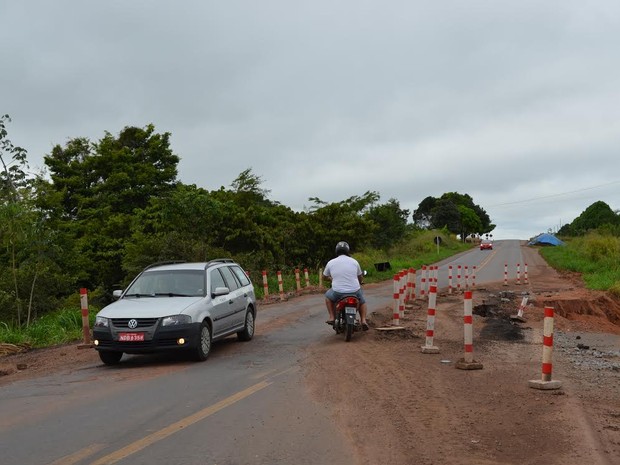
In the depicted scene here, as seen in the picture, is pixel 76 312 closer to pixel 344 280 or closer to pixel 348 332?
pixel 344 280

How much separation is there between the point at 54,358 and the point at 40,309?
11100mm

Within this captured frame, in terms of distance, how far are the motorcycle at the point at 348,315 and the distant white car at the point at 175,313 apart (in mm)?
1896

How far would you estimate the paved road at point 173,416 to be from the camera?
548 cm

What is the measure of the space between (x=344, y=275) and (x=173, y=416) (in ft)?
20.1

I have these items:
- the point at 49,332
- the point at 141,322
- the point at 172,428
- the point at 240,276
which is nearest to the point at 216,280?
the point at 240,276

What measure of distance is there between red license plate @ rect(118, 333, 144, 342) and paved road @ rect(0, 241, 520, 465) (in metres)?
0.48

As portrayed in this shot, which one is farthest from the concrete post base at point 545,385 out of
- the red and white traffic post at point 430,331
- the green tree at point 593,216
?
the green tree at point 593,216

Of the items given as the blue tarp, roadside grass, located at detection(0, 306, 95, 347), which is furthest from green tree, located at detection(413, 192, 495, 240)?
roadside grass, located at detection(0, 306, 95, 347)

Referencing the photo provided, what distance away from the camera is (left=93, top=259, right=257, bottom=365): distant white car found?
10031 mm

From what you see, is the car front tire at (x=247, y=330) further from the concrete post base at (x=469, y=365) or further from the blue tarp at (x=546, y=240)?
the blue tarp at (x=546, y=240)

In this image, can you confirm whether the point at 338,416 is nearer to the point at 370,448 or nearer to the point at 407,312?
the point at 370,448

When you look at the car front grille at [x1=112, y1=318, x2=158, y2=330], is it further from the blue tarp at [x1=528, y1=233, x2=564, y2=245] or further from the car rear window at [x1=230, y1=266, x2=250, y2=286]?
the blue tarp at [x1=528, y1=233, x2=564, y2=245]

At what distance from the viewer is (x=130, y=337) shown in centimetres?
998

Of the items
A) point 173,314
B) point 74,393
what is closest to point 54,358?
point 173,314
